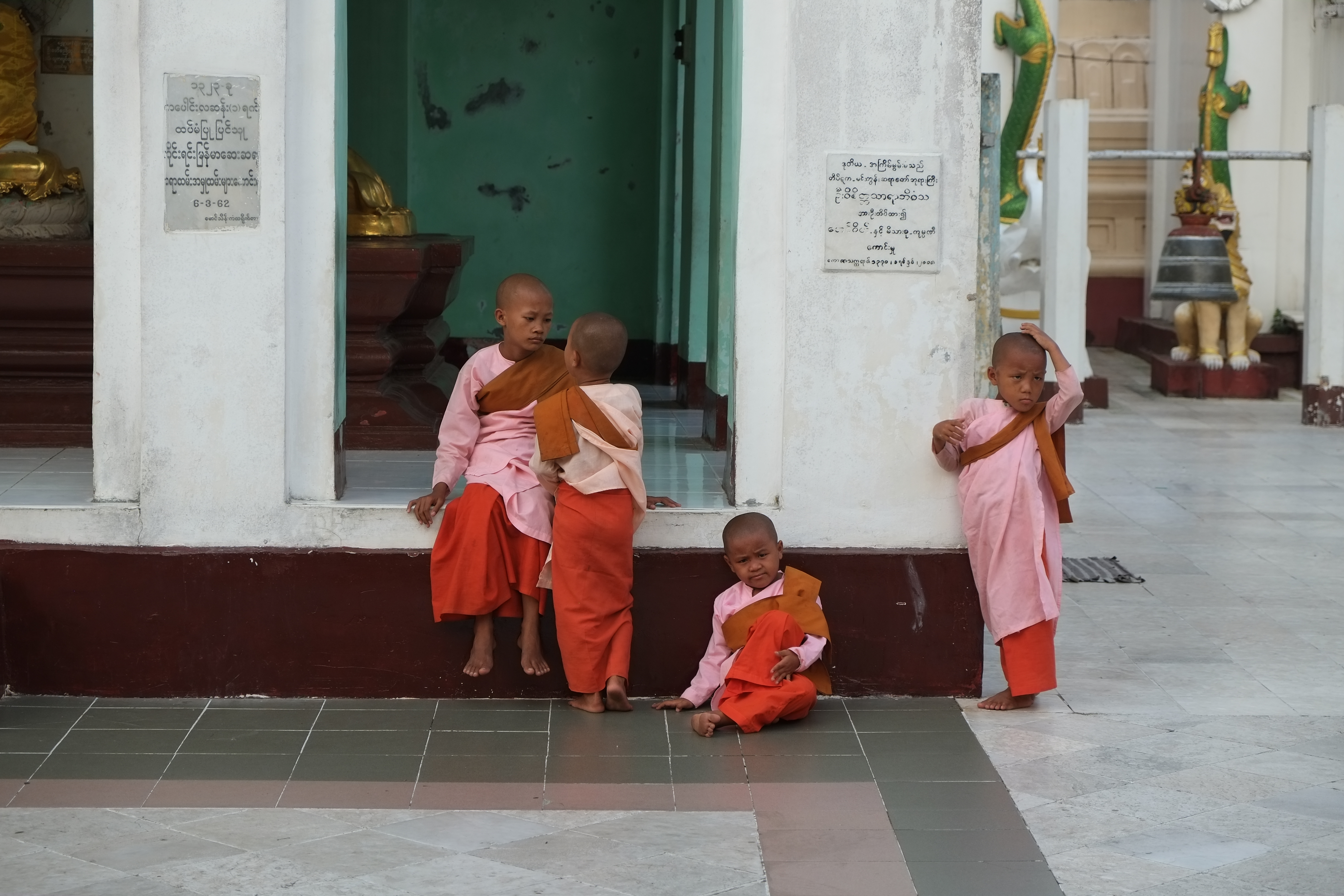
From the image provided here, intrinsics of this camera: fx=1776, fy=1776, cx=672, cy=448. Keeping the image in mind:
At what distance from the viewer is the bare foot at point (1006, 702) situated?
536cm

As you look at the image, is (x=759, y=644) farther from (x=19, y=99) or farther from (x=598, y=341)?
(x=19, y=99)

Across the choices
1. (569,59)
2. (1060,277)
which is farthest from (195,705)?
(1060,277)

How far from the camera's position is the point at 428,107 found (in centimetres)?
1041

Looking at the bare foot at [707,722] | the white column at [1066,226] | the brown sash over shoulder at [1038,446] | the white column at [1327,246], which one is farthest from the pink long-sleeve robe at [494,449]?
the white column at [1327,246]

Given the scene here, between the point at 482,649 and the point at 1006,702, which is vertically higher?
the point at 482,649

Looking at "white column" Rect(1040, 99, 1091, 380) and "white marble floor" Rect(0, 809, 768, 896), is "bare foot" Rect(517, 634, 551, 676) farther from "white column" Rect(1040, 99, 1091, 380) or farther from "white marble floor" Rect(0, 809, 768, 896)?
"white column" Rect(1040, 99, 1091, 380)

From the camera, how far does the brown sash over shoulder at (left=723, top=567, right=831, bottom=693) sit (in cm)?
520

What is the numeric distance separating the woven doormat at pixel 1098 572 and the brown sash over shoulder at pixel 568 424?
2.90 meters

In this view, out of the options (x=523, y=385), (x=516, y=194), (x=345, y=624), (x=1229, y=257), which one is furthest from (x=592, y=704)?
(x=1229, y=257)

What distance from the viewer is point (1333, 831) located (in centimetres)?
427

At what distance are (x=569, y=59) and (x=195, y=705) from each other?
19.7 ft

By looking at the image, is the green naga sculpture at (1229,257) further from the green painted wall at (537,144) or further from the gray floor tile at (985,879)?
the gray floor tile at (985,879)

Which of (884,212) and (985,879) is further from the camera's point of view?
(884,212)

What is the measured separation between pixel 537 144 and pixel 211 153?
5372 millimetres
